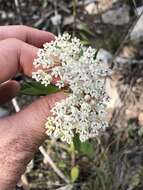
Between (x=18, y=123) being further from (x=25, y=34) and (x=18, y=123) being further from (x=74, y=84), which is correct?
(x=25, y=34)

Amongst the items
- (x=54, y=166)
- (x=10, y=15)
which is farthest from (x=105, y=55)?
(x=10, y=15)

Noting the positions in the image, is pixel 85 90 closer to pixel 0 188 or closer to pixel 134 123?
pixel 0 188

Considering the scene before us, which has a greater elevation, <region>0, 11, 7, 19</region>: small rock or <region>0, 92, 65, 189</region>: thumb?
<region>0, 92, 65, 189</region>: thumb

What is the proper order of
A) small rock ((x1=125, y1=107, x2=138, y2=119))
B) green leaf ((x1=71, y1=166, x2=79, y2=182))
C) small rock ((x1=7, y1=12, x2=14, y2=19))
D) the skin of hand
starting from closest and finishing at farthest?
the skin of hand, green leaf ((x1=71, y1=166, x2=79, y2=182)), small rock ((x1=125, y1=107, x2=138, y2=119)), small rock ((x1=7, y1=12, x2=14, y2=19))

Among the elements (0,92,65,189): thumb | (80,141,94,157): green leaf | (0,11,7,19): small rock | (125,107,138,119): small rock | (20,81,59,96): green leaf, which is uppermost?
(20,81,59,96): green leaf

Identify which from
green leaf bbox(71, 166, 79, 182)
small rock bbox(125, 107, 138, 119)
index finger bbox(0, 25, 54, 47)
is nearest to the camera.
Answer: index finger bbox(0, 25, 54, 47)

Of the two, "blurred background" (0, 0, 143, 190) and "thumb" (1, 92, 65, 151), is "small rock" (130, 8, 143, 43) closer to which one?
"blurred background" (0, 0, 143, 190)

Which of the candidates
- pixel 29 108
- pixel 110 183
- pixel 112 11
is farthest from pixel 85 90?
pixel 112 11

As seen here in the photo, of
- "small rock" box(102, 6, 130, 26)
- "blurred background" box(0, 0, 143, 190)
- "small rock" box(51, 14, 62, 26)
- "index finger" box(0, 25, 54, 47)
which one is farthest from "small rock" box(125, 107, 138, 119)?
"index finger" box(0, 25, 54, 47)
